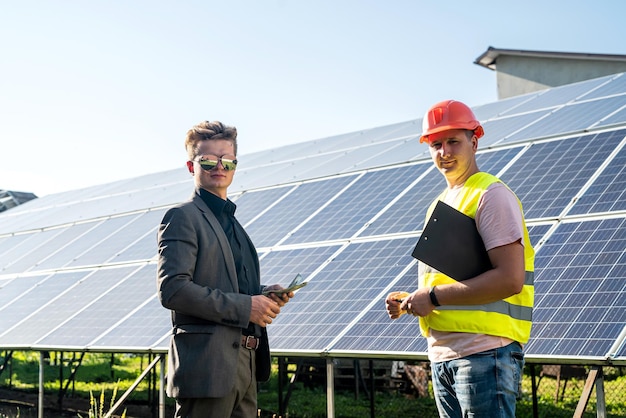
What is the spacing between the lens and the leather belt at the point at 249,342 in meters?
4.44

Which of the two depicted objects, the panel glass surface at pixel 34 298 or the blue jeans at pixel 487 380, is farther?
the panel glass surface at pixel 34 298

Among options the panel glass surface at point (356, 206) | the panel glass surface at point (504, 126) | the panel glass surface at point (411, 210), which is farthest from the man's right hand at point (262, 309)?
the panel glass surface at point (504, 126)

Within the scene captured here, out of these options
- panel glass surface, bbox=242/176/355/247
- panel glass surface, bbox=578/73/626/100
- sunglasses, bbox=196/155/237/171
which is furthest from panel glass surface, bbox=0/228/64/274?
sunglasses, bbox=196/155/237/171

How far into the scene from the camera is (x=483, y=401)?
12.2ft

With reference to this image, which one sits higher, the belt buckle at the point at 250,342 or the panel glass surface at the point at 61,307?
the panel glass surface at the point at 61,307

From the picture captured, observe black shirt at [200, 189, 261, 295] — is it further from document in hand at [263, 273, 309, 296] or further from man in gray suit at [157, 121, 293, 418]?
document in hand at [263, 273, 309, 296]

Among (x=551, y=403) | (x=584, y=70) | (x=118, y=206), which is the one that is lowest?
(x=551, y=403)

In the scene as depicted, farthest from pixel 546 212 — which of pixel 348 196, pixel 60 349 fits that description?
pixel 60 349

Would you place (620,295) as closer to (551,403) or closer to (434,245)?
(434,245)

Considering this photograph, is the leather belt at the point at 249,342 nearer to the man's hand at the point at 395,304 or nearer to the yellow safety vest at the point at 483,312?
the man's hand at the point at 395,304

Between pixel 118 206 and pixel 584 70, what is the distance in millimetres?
12270

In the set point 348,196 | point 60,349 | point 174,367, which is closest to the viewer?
point 174,367

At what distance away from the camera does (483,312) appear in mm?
3891

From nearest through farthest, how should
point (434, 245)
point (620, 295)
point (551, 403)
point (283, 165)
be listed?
point (434, 245) → point (620, 295) → point (551, 403) → point (283, 165)
